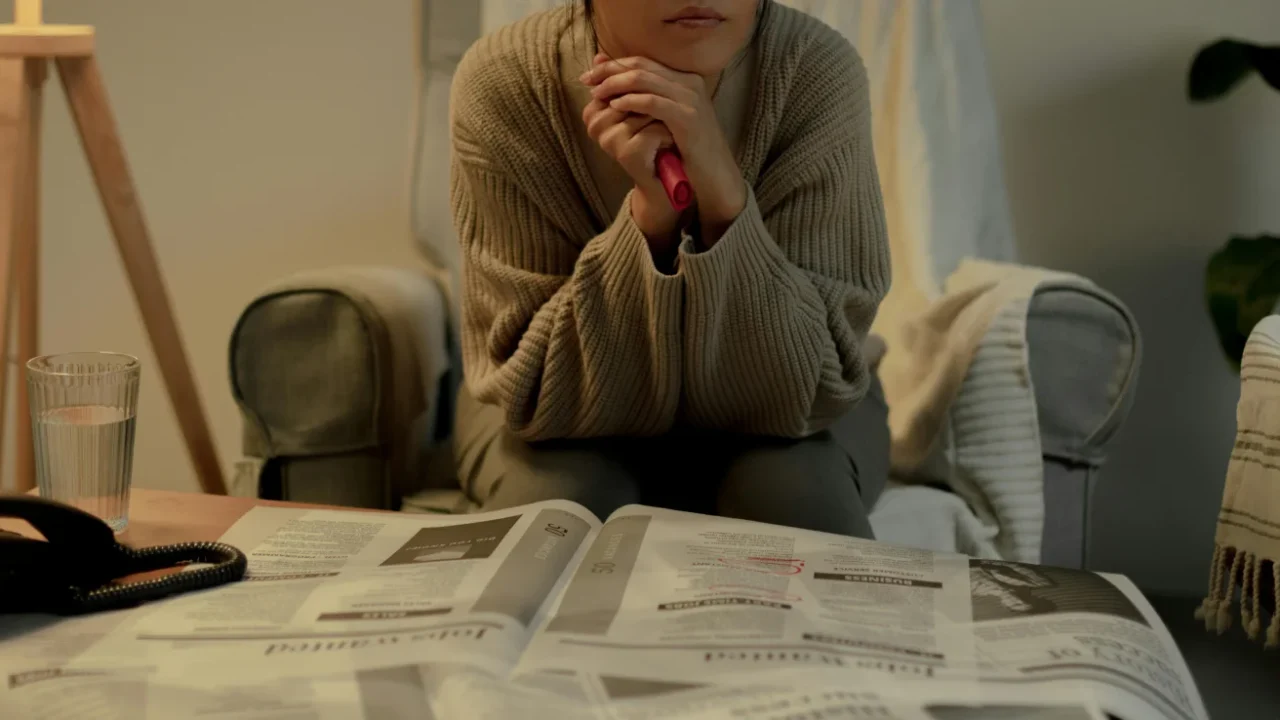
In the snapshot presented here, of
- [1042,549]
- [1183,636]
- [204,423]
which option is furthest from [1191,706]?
[1183,636]

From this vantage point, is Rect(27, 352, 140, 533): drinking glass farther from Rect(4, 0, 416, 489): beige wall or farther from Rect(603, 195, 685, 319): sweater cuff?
Rect(4, 0, 416, 489): beige wall

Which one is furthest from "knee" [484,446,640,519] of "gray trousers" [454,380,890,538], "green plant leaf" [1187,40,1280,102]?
"green plant leaf" [1187,40,1280,102]

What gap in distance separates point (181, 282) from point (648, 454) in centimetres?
113

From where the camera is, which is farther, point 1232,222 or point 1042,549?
point 1232,222

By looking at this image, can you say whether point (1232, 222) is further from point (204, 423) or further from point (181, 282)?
point (181, 282)

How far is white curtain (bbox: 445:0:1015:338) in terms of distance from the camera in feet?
4.89

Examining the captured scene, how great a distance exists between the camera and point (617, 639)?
61cm

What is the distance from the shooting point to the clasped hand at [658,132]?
0.88 metres

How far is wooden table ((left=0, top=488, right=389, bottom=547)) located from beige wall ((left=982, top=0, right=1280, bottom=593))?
49.7 inches

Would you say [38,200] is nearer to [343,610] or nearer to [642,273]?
[642,273]

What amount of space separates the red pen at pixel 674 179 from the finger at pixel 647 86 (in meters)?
0.04

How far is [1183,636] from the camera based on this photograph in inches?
65.6

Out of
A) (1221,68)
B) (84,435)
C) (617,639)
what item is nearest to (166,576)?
(84,435)

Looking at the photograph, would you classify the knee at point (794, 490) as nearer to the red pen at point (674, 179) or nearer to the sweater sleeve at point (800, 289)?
the sweater sleeve at point (800, 289)
